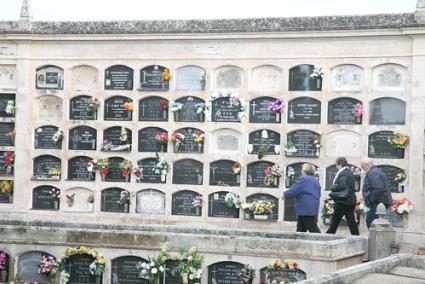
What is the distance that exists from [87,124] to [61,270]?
6231mm

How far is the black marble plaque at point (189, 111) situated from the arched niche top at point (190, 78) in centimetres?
22

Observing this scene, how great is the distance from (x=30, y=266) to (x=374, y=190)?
228 inches

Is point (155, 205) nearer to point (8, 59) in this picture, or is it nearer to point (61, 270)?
point (8, 59)

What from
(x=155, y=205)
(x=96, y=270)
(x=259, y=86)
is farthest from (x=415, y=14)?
(x=96, y=270)

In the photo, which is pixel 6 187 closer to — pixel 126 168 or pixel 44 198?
pixel 44 198

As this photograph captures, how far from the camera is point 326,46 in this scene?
53.5ft

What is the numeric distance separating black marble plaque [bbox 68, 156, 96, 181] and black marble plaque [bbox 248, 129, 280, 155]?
11.0ft

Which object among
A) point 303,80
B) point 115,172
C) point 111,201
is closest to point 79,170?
point 115,172

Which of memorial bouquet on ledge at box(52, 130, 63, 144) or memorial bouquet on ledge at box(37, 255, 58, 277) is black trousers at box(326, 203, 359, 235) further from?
memorial bouquet on ledge at box(52, 130, 63, 144)

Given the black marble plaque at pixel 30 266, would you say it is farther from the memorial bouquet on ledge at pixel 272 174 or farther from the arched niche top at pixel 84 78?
the arched niche top at pixel 84 78

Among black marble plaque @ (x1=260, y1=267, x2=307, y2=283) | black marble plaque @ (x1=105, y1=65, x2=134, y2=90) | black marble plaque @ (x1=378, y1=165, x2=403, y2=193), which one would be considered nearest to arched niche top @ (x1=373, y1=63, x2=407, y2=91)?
black marble plaque @ (x1=378, y1=165, x2=403, y2=193)

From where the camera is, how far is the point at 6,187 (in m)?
17.8

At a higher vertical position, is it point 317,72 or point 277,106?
point 317,72

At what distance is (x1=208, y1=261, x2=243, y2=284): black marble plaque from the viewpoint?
11.4m
